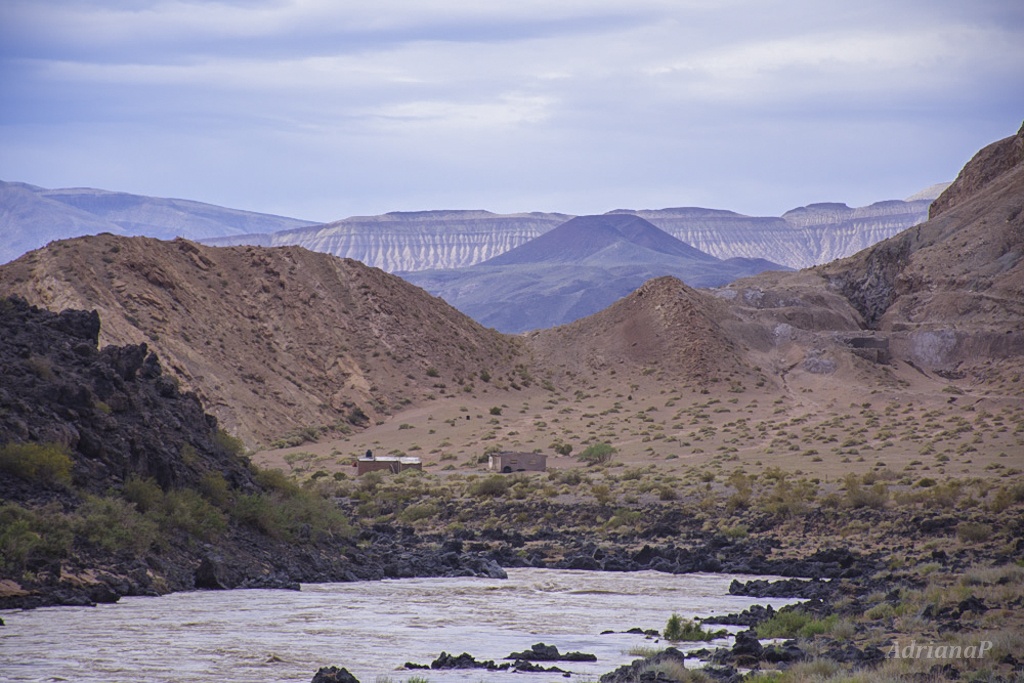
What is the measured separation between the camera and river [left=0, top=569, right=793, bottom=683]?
17844mm

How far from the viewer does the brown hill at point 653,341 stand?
94.6 metres

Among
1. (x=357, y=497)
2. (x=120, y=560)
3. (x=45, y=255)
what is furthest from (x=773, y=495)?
(x=45, y=255)

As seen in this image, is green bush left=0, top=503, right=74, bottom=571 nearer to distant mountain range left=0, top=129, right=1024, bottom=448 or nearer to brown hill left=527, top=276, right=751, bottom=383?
distant mountain range left=0, top=129, right=1024, bottom=448

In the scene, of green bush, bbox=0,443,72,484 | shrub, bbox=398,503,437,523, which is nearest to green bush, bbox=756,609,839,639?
green bush, bbox=0,443,72,484

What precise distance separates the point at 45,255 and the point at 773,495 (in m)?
49.6

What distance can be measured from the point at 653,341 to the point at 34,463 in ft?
248

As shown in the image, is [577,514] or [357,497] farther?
[357,497]

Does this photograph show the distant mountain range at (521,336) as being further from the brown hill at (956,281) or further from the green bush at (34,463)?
the green bush at (34,463)

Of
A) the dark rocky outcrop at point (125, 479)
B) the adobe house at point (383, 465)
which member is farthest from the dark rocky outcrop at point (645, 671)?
the adobe house at point (383, 465)

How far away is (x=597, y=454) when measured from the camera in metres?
64.1

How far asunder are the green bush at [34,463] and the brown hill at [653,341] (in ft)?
227

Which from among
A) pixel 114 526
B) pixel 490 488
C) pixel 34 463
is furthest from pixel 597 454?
pixel 34 463

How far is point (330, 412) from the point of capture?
7875 centimetres

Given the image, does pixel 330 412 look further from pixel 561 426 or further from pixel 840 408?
pixel 840 408
